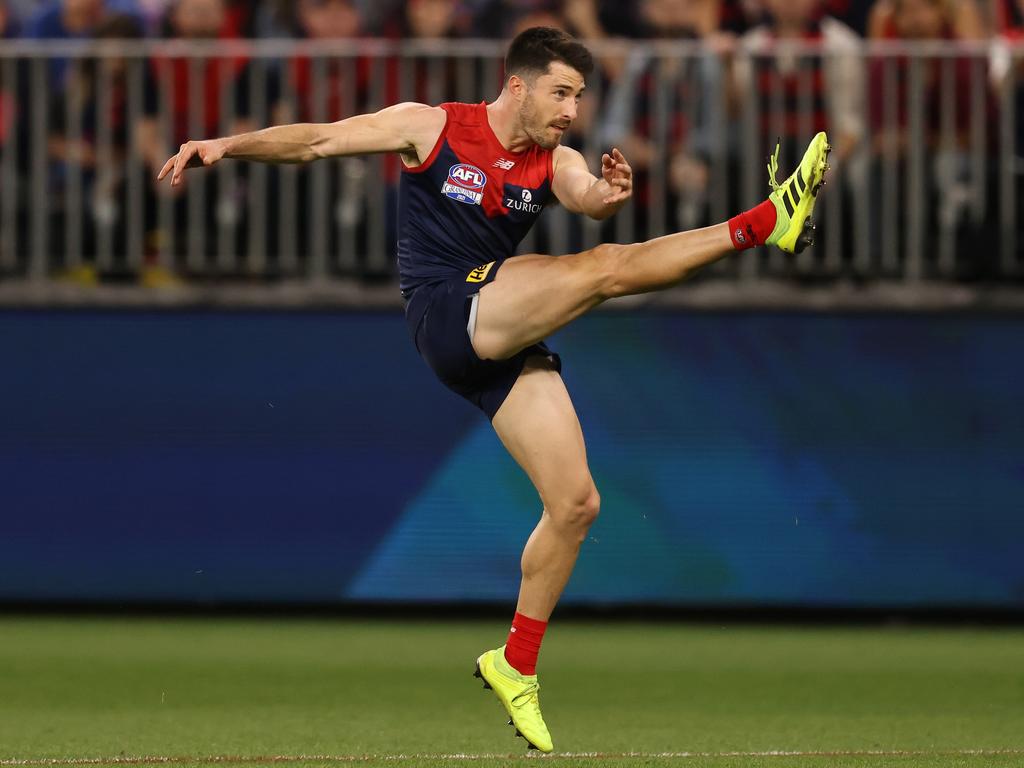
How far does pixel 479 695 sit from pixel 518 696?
1821 mm

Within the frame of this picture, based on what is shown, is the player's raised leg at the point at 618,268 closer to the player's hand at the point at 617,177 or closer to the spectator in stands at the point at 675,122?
the player's hand at the point at 617,177

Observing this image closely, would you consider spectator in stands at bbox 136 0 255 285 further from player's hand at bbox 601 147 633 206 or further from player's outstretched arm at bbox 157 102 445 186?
player's hand at bbox 601 147 633 206

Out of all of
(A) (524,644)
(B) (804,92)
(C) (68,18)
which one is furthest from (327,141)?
(C) (68,18)

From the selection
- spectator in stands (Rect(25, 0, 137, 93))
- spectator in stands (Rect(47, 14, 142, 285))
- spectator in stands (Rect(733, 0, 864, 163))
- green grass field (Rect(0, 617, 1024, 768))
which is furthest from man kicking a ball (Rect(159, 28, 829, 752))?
spectator in stands (Rect(25, 0, 137, 93))

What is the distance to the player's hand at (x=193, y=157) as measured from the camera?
6.68 metres

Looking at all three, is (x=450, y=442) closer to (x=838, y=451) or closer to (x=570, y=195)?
(x=838, y=451)

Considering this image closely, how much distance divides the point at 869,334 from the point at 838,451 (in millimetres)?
769

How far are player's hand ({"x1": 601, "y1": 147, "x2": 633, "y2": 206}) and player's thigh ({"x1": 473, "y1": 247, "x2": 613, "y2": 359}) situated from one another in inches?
11.1

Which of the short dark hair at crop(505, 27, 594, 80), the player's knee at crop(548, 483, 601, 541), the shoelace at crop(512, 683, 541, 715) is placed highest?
the short dark hair at crop(505, 27, 594, 80)

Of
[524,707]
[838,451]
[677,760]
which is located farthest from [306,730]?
[838,451]

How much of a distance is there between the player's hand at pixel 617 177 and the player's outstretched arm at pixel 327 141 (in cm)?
93

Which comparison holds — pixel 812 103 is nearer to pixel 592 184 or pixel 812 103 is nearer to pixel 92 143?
pixel 592 184

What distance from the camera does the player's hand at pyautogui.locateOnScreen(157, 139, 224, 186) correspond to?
6676 mm

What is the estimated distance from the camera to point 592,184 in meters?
7.19
